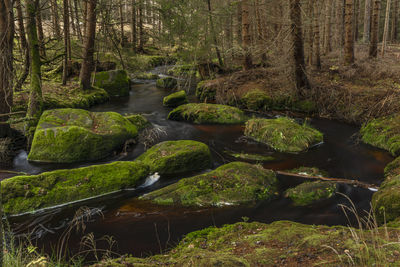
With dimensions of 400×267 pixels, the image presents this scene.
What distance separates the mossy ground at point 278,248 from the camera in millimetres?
2889

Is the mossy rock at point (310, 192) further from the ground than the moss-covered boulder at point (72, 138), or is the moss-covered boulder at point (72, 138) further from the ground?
the moss-covered boulder at point (72, 138)

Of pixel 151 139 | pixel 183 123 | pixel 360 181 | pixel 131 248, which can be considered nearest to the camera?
pixel 131 248

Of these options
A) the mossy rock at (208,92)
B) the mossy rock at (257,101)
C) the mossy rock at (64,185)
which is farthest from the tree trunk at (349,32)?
the mossy rock at (64,185)

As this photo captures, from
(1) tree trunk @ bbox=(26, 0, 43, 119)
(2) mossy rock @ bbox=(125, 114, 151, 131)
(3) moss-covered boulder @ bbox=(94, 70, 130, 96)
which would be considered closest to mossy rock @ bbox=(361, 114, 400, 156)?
(2) mossy rock @ bbox=(125, 114, 151, 131)

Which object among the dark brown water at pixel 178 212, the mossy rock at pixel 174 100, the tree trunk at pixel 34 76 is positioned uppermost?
the tree trunk at pixel 34 76

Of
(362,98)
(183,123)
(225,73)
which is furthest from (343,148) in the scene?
(225,73)

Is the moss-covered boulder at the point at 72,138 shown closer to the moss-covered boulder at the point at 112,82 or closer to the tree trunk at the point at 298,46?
the tree trunk at the point at 298,46

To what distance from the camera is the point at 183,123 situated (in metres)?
12.8

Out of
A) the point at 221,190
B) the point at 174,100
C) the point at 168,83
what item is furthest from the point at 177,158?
the point at 168,83

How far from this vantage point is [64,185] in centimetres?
642

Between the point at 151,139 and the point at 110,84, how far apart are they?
29.1 feet

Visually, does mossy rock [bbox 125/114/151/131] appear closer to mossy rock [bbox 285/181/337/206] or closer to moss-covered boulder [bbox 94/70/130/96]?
mossy rock [bbox 285/181/337/206]

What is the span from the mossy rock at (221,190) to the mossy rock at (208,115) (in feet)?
19.1

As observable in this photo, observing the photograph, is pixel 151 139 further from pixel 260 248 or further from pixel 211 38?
pixel 211 38
